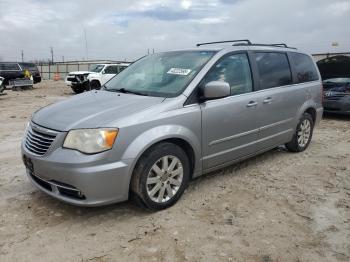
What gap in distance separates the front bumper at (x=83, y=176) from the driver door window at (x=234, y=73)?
1.46m

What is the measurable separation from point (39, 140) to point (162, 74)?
1.58 meters

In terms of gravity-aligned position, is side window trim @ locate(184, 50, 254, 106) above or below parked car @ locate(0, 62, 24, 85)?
below

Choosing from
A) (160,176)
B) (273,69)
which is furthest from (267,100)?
(160,176)

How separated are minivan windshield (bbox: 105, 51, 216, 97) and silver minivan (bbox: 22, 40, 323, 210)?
0.01 metres

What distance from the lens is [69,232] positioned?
327 cm

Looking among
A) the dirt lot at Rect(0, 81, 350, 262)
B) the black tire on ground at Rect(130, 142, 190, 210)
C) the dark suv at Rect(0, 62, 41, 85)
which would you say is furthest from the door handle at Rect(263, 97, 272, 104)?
the dark suv at Rect(0, 62, 41, 85)

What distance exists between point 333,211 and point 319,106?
2.83m

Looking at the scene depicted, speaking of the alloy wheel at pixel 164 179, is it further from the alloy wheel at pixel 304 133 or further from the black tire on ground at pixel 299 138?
the alloy wheel at pixel 304 133

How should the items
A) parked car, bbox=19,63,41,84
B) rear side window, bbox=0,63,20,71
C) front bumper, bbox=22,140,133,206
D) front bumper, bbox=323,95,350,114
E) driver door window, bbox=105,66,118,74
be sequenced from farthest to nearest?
parked car, bbox=19,63,41,84 < rear side window, bbox=0,63,20,71 < driver door window, bbox=105,66,118,74 < front bumper, bbox=323,95,350,114 < front bumper, bbox=22,140,133,206

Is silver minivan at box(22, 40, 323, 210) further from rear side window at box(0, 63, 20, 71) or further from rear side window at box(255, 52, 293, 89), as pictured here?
rear side window at box(0, 63, 20, 71)

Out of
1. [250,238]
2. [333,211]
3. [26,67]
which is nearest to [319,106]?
[333,211]

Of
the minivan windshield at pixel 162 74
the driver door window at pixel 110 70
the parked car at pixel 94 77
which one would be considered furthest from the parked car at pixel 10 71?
the minivan windshield at pixel 162 74

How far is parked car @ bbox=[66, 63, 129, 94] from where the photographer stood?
17.4 meters

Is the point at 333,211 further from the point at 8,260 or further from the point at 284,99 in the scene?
the point at 8,260
